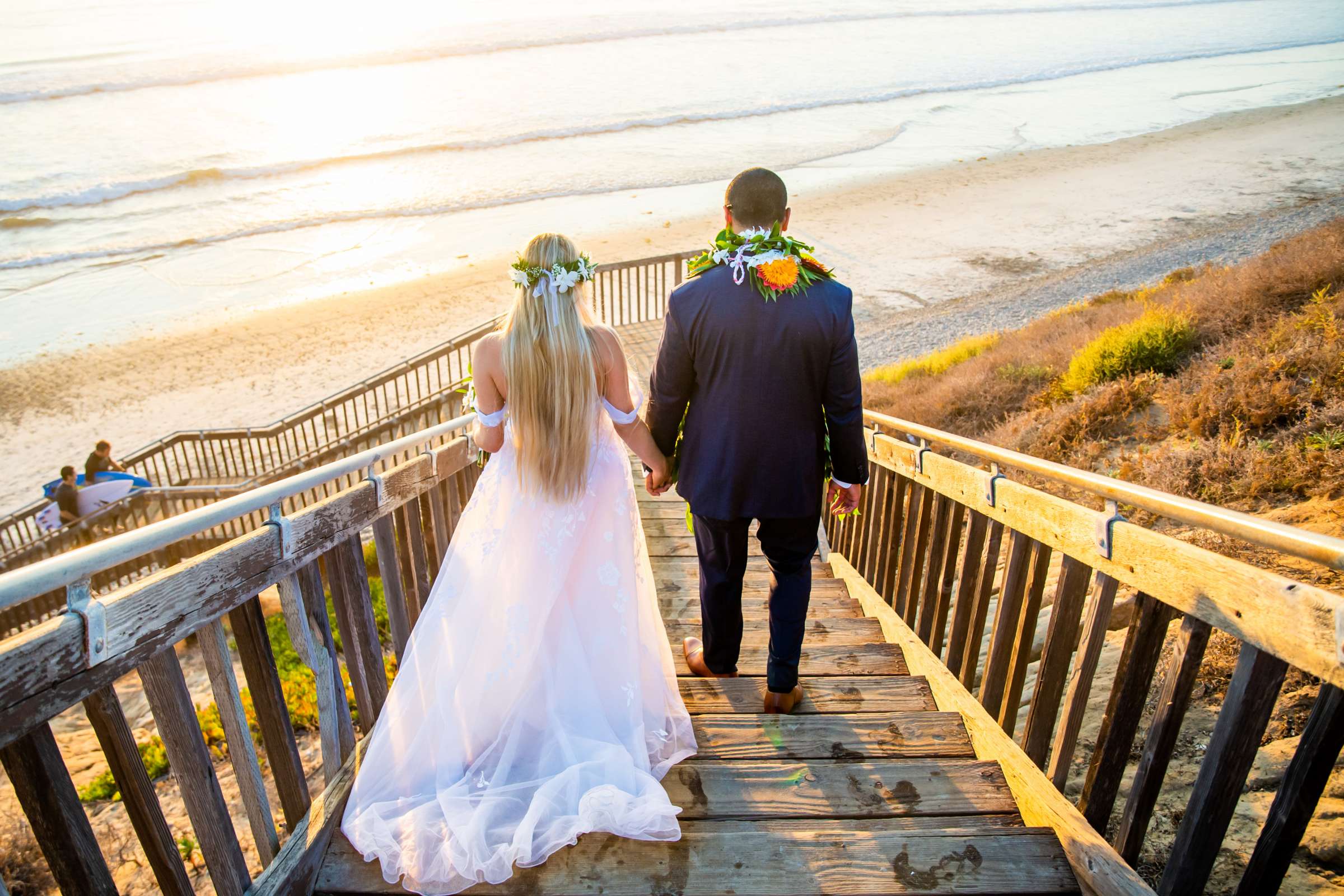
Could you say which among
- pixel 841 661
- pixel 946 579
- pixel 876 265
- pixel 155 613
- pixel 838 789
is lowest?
pixel 876 265

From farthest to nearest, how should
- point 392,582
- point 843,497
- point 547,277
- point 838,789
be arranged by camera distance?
point 843,497
point 392,582
point 547,277
point 838,789

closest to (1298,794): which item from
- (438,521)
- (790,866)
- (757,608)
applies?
(790,866)

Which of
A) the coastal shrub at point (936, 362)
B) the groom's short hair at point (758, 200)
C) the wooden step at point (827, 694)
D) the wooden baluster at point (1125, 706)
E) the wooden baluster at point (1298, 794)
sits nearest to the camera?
the wooden baluster at point (1298, 794)

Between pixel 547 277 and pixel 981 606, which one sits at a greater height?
pixel 547 277

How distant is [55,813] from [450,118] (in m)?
41.3

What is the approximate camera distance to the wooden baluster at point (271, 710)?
7.12ft

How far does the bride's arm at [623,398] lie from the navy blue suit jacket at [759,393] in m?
0.12

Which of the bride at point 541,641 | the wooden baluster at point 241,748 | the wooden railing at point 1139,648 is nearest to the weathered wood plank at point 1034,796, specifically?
the wooden railing at point 1139,648

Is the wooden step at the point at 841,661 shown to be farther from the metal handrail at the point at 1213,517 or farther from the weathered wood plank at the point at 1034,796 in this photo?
the metal handrail at the point at 1213,517

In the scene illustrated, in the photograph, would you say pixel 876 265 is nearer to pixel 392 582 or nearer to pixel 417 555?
pixel 417 555

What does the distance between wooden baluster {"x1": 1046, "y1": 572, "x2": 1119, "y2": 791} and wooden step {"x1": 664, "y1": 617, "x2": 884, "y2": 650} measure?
1.42 m

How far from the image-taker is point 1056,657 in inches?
97.6

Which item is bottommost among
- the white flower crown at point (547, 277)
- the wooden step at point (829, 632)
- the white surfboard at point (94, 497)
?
Result: the white surfboard at point (94, 497)

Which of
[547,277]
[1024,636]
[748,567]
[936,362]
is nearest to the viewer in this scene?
[1024,636]
